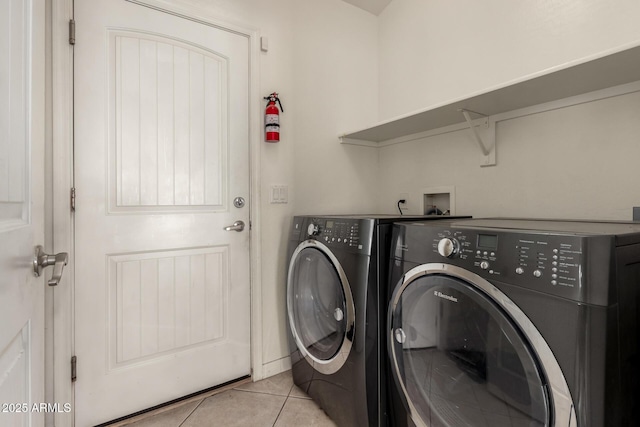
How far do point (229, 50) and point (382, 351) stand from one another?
5.79ft

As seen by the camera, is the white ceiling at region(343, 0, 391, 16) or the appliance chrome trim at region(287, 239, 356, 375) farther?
the white ceiling at region(343, 0, 391, 16)

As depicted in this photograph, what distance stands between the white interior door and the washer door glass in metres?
1.03

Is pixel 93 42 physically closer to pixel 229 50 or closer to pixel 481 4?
pixel 229 50

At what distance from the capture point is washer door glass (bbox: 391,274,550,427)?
0.78 m

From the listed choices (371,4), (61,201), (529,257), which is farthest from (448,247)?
(371,4)

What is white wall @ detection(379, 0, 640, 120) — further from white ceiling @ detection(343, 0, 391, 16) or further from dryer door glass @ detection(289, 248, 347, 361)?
dryer door glass @ detection(289, 248, 347, 361)

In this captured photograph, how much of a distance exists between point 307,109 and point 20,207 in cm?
167

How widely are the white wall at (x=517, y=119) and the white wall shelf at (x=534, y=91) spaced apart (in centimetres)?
8

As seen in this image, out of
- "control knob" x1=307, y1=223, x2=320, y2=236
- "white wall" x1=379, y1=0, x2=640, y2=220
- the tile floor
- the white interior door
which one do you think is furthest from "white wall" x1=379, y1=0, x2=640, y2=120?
the tile floor

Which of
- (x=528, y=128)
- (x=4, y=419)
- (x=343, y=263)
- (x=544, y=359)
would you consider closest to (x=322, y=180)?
(x=343, y=263)

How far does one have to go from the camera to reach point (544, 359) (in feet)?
2.39

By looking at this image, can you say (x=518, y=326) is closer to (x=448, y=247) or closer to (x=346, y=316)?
(x=448, y=247)

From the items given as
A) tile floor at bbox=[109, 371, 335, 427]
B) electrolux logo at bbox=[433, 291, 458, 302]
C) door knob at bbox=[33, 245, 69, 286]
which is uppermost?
door knob at bbox=[33, 245, 69, 286]

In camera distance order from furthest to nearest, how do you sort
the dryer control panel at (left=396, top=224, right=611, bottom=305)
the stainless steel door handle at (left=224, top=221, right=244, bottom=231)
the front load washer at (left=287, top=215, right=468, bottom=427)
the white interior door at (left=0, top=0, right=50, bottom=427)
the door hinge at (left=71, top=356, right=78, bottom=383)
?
the stainless steel door handle at (left=224, top=221, right=244, bottom=231) → the door hinge at (left=71, top=356, right=78, bottom=383) → the front load washer at (left=287, top=215, right=468, bottom=427) → the dryer control panel at (left=396, top=224, right=611, bottom=305) → the white interior door at (left=0, top=0, right=50, bottom=427)
